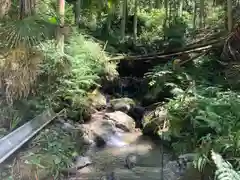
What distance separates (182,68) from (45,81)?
4631 millimetres

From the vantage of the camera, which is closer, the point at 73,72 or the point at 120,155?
the point at 120,155

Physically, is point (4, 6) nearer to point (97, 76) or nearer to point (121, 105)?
point (97, 76)

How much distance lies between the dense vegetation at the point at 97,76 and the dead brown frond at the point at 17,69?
0.02m

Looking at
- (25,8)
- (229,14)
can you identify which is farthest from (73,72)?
(229,14)

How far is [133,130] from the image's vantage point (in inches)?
385

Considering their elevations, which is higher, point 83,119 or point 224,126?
point 224,126

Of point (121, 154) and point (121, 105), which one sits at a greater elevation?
point (121, 105)

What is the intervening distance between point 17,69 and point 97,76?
4342mm

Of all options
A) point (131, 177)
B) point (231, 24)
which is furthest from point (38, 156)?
point (231, 24)

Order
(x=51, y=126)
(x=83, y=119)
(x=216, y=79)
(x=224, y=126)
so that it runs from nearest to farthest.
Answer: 1. (x=224, y=126)
2. (x=51, y=126)
3. (x=83, y=119)
4. (x=216, y=79)

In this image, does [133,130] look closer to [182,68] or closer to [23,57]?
[182,68]

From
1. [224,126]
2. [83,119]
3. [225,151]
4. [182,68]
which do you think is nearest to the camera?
[225,151]

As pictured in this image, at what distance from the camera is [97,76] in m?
10.2

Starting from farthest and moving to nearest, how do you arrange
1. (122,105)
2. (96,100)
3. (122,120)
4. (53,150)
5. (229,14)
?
(122,105)
(96,100)
(229,14)
(122,120)
(53,150)
